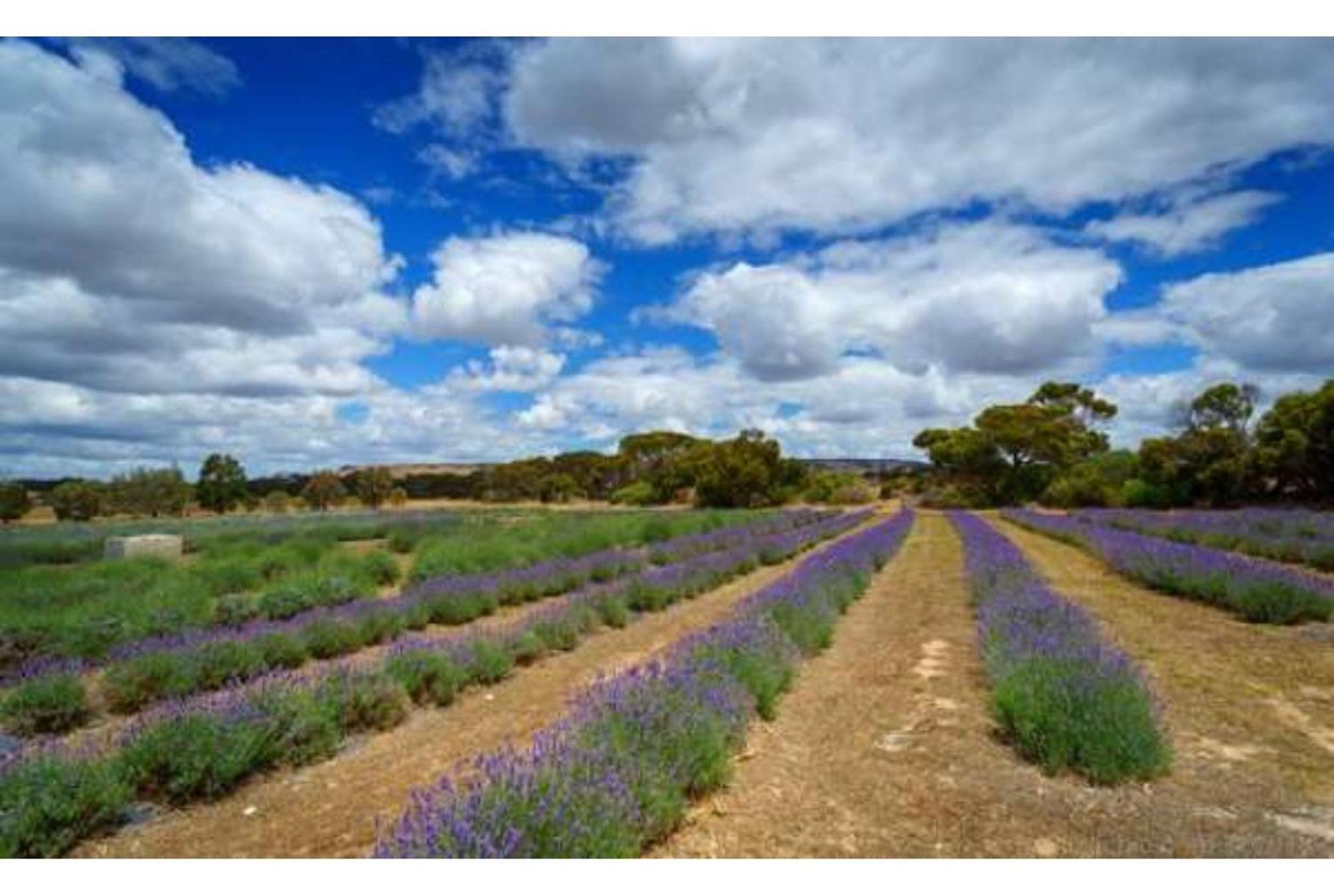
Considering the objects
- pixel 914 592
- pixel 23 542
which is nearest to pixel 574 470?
pixel 23 542

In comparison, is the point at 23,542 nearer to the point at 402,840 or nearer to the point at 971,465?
the point at 402,840

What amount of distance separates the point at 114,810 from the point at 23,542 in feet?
89.9

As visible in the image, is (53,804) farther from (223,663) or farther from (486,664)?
(486,664)

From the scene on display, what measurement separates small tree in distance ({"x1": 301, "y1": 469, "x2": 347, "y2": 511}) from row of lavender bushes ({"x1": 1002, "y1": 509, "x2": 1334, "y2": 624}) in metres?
67.8

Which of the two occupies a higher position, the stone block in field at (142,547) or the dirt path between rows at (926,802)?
the stone block in field at (142,547)

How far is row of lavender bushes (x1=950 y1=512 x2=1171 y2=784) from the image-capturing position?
4.32 m

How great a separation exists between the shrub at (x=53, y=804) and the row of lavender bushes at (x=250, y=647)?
2.09 meters

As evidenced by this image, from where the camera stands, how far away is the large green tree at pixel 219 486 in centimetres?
6550

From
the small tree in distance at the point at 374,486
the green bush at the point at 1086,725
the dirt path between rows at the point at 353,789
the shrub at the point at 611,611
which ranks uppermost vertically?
the small tree in distance at the point at 374,486

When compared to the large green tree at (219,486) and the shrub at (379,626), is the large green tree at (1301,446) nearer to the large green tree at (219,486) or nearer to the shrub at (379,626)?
the shrub at (379,626)

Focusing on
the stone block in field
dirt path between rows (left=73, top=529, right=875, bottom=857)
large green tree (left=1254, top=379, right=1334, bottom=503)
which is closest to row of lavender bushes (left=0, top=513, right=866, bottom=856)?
dirt path between rows (left=73, top=529, right=875, bottom=857)

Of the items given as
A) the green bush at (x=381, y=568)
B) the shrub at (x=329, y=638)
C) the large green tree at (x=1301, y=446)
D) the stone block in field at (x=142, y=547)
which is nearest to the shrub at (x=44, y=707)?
the shrub at (x=329, y=638)

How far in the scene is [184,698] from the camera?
667 cm

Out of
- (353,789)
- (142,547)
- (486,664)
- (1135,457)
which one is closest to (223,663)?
(486,664)
